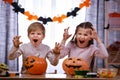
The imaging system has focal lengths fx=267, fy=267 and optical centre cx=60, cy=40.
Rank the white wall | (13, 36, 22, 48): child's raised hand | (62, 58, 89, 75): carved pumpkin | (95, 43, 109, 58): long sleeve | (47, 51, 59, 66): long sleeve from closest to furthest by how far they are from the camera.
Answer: (62, 58, 89, 75): carved pumpkin → (13, 36, 22, 48): child's raised hand → (95, 43, 109, 58): long sleeve → (47, 51, 59, 66): long sleeve → the white wall

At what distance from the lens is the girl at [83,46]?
217 cm

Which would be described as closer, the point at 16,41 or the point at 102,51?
the point at 16,41

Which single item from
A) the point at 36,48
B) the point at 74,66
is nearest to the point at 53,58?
the point at 36,48

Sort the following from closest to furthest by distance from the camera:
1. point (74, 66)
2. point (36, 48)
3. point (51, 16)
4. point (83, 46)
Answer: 1. point (74, 66)
2. point (83, 46)
3. point (36, 48)
4. point (51, 16)

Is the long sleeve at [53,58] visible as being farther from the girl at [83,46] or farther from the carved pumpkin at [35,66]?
the carved pumpkin at [35,66]

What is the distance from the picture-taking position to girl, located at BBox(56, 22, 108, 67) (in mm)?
2168

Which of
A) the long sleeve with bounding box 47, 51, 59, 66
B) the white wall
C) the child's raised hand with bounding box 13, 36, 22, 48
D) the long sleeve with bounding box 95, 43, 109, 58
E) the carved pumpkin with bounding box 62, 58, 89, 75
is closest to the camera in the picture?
the carved pumpkin with bounding box 62, 58, 89, 75

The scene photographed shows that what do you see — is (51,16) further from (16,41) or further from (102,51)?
(16,41)

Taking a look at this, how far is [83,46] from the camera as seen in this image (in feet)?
7.44

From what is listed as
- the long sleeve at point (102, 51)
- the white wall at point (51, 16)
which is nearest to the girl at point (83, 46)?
the long sleeve at point (102, 51)

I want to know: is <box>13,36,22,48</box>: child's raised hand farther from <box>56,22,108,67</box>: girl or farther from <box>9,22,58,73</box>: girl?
<box>56,22,108,67</box>: girl

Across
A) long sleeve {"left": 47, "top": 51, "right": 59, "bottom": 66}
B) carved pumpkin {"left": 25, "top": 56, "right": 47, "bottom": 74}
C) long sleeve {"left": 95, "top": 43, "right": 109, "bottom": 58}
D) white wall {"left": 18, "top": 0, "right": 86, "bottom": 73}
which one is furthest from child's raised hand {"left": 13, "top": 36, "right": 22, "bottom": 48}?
white wall {"left": 18, "top": 0, "right": 86, "bottom": 73}

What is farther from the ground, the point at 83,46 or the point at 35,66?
the point at 83,46

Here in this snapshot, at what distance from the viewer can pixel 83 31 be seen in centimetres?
218
